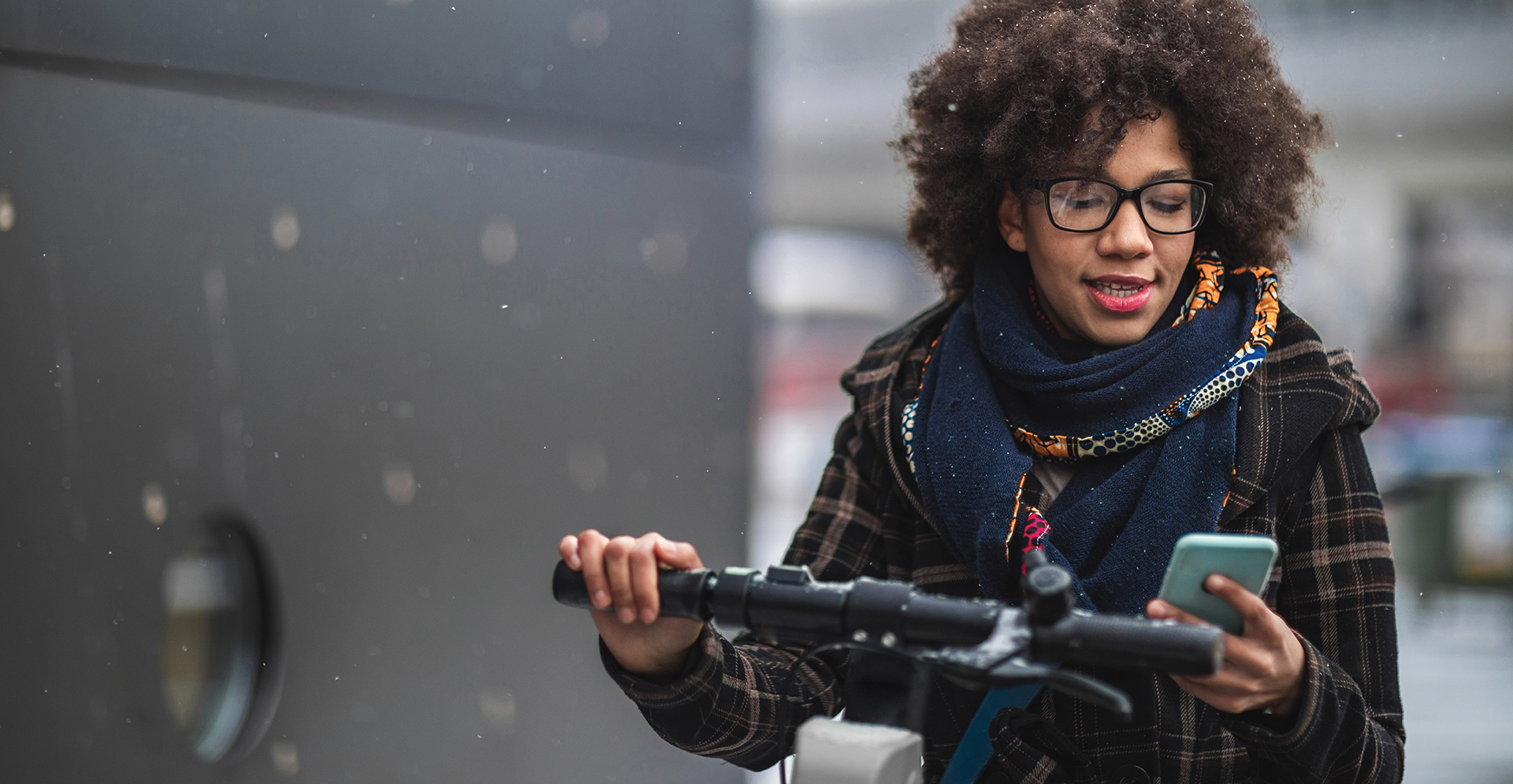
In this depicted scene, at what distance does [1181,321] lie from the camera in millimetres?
1372

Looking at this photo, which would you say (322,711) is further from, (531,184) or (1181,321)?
(1181,321)

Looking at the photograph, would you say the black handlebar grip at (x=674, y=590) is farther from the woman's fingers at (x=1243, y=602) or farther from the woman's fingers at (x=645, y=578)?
the woman's fingers at (x=1243, y=602)

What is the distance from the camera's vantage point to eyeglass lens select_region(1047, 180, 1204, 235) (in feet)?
4.43

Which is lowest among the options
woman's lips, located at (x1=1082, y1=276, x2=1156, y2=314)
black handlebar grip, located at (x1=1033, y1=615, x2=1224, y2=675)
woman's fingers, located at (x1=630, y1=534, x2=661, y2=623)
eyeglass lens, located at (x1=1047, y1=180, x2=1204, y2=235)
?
black handlebar grip, located at (x1=1033, y1=615, x2=1224, y2=675)

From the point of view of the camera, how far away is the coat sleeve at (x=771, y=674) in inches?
49.5

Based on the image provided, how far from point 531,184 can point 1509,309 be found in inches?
191

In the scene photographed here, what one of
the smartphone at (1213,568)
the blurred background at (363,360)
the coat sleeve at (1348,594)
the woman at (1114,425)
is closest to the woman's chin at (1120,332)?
the woman at (1114,425)

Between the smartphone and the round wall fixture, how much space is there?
1262 mm

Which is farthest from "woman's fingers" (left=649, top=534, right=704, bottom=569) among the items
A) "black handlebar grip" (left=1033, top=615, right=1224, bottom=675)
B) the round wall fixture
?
the round wall fixture

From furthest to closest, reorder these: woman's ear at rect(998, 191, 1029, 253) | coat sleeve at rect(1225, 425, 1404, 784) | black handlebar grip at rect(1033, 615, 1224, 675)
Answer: woman's ear at rect(998, 191, 1029, 253), coat sleeve at rect(1225, 425, 1404, 784), black handlebar grip at rect(1033, 615, 1224, 675)

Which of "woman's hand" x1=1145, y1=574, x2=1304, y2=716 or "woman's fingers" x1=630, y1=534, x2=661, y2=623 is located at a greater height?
"woman's fingers" x1=630, y1=534, x2=661, y2=623

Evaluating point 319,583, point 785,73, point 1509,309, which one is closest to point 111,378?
point 319,583

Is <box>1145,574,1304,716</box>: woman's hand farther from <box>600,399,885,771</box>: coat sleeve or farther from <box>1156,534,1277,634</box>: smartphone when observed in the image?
<box>600,399,885,771</box>: coat sleeve

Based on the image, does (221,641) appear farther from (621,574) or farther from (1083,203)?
(1083,203)
